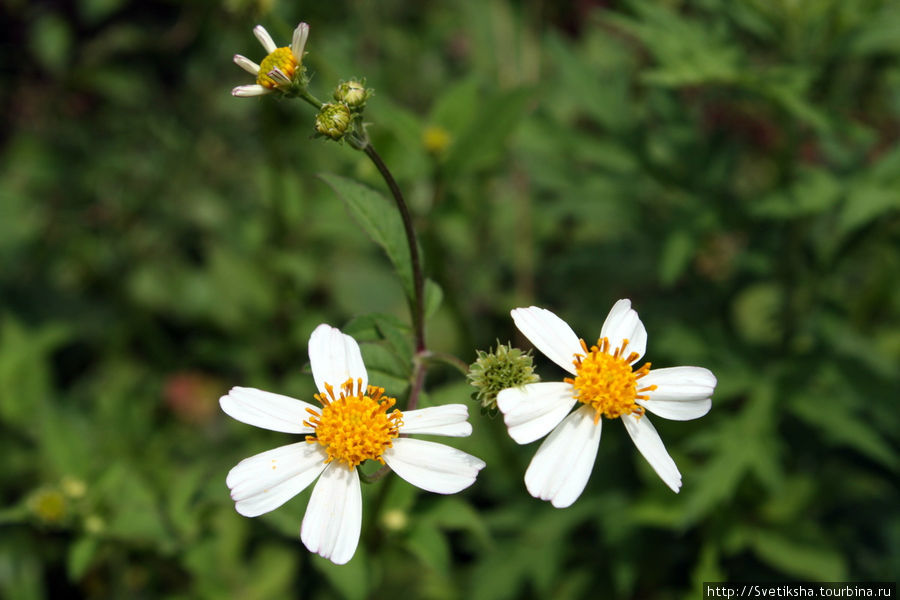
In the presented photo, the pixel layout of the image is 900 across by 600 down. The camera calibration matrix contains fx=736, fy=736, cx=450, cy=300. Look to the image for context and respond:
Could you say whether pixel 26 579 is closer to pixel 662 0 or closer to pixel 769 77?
pixel 769 77

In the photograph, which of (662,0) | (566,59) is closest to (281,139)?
(566,59)

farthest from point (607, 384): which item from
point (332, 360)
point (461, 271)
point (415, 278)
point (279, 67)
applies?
point (461, 271)

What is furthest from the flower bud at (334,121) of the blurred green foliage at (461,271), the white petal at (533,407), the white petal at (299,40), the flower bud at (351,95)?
the white petal at (533,407)

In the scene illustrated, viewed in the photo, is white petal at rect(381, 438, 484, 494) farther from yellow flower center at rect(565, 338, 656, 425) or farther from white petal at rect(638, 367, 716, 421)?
white petal at rect(638, 367, 716, 421)

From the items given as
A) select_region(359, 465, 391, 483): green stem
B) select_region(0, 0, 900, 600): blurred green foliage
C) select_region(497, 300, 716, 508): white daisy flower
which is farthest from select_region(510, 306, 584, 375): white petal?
select_region(359, 465, 391, 483): green stem

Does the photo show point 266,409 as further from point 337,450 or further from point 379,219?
point 379,219

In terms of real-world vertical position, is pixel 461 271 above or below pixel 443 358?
above

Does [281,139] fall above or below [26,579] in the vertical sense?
above
